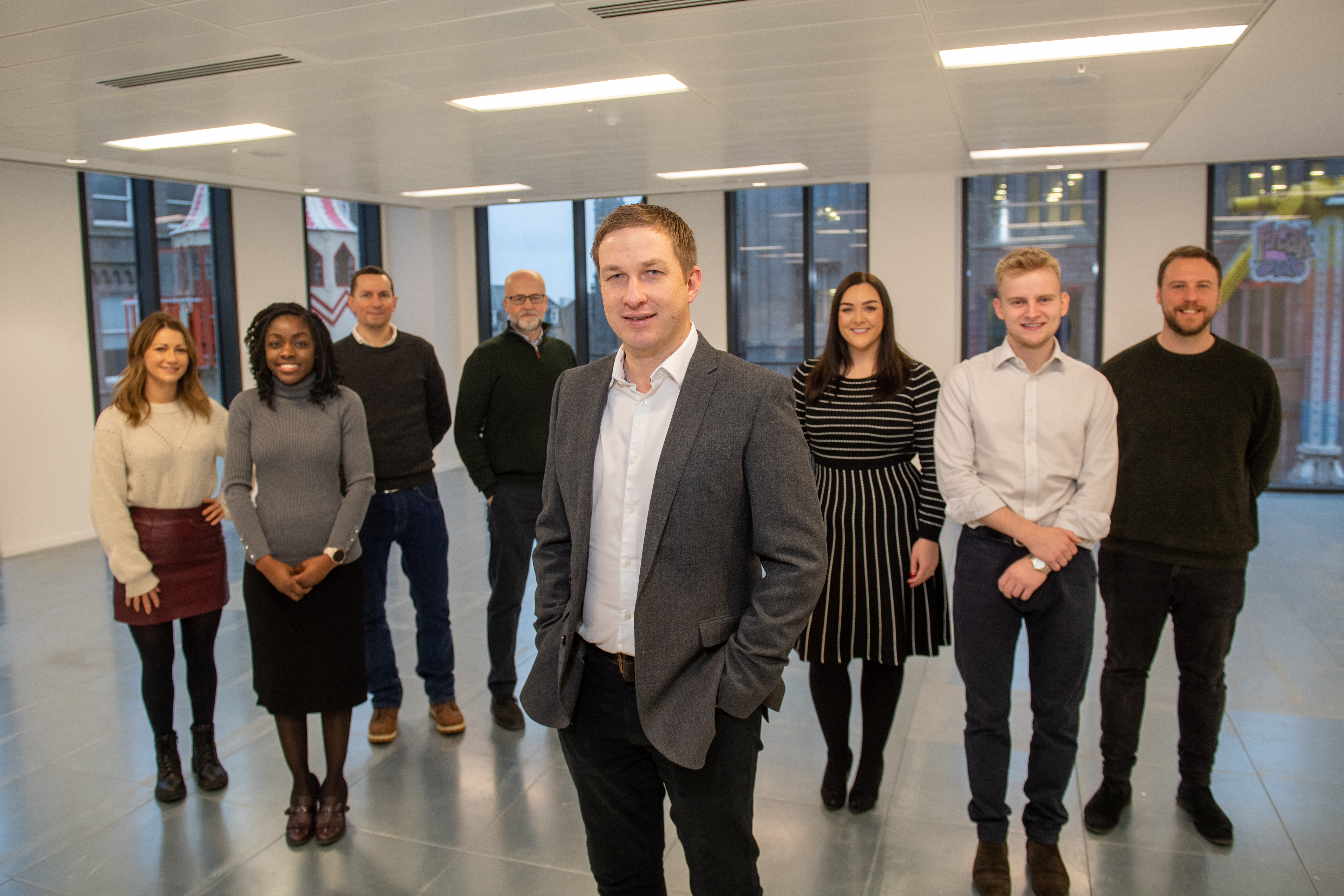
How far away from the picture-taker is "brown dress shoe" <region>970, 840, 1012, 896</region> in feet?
8.63

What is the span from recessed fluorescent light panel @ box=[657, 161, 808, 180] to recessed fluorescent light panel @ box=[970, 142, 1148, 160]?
155 centimetres

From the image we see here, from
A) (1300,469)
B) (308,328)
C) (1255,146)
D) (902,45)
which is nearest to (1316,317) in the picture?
(1300,469)

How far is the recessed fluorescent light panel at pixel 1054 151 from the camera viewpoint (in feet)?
25.8

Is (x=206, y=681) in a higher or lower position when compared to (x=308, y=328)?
lower

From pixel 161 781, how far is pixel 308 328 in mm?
1700

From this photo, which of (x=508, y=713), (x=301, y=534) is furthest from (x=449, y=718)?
(x=301, y=534)

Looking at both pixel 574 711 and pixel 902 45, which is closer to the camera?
pixel 574 711

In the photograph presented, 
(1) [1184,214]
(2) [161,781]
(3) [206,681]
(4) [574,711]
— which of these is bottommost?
(2) [161,781]

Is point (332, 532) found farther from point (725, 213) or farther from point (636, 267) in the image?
point (725, 213)

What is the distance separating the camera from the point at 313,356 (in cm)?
308

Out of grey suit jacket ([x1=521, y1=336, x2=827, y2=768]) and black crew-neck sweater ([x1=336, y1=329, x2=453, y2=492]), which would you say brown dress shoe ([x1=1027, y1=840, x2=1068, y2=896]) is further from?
black crew-neck sweater ([x1=336, y1=329, x2=453, y2=492])

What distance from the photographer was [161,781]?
3348 millimetres

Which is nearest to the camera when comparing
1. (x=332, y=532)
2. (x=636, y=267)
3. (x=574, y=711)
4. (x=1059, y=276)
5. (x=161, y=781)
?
(x=636, y=267)

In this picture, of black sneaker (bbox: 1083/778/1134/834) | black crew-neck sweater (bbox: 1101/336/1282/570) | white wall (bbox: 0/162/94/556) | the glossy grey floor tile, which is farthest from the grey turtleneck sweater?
white wall (bbox: 0/162/94/556)
